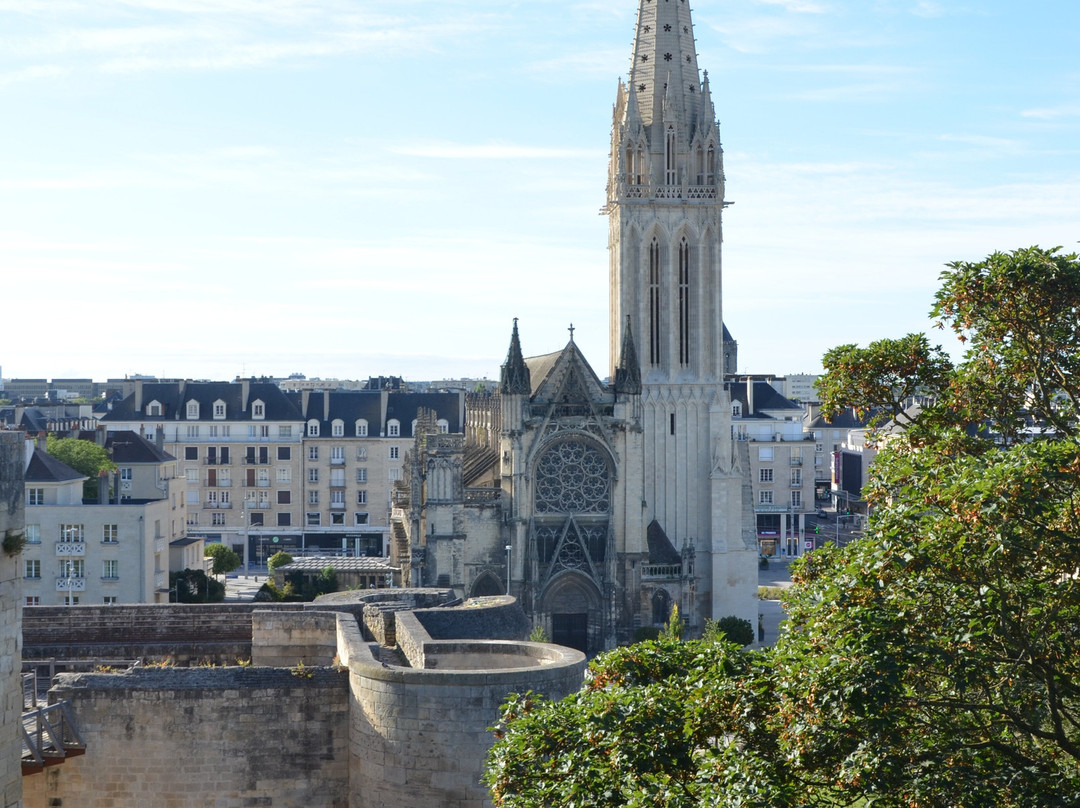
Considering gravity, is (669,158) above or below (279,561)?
above

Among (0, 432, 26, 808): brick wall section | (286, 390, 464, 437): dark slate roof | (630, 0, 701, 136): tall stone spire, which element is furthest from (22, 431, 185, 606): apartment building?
(0, 432, 26, 808): brick wall section

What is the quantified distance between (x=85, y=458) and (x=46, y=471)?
9.45 metres

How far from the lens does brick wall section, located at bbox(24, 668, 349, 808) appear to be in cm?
1988

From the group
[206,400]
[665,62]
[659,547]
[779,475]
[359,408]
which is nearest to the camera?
[659,547]

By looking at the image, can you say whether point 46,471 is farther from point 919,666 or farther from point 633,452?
point 919,666

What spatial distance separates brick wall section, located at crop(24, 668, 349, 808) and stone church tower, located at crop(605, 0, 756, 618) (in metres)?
44.0

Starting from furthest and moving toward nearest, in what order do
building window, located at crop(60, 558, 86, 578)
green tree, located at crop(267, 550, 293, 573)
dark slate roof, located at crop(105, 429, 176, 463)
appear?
green tree, located at crop(267, 550, 293, 573), dark slate roof, located at crop(105, 429, 176, 463), building window, located at crop(60, 558, 86, 578)

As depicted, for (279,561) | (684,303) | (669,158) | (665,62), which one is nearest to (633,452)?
(684,303)

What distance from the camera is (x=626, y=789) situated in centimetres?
1369

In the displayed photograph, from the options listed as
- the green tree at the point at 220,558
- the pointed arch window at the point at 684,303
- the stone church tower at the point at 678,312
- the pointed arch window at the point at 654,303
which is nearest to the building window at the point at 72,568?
the green tree at the point at 220,558

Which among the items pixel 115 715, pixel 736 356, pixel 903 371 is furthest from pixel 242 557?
pixel 903 371

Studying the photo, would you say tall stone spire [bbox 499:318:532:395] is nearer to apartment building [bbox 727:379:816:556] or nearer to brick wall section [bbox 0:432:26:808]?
apartment building [bbox 727:379:816:556]

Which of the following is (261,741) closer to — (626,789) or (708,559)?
(626,789)

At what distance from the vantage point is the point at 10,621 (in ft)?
46.8
